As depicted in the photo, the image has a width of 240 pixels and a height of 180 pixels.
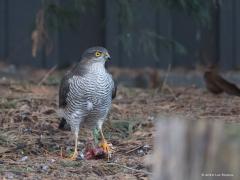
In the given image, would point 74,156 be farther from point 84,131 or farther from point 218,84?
point 218,84

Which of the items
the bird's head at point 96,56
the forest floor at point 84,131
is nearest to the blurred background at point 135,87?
the forest floor at point 84,131

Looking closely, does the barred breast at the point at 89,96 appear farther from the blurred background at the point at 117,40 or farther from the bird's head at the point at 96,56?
the blurred background at the point at 117,40

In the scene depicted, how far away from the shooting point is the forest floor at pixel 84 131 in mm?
5301

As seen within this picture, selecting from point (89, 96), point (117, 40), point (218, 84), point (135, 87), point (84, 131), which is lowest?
point (84, 131)

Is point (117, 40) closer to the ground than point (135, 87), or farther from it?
farther from it

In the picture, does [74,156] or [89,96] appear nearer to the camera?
[74,156]

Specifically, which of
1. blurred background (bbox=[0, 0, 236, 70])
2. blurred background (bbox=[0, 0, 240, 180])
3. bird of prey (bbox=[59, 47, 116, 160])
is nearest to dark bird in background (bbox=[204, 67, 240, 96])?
blurred background (bbox=[0, 0, 240, 180])

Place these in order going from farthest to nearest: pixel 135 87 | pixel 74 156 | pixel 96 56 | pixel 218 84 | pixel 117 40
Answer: pixel 117 40
pixel 135 87
pixel 218 84
pixel 96 56
pixel 74 156

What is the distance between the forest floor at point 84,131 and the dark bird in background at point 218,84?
0.08 meters

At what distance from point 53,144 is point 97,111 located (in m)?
0.49

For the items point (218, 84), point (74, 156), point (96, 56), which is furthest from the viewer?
point (218, 84)

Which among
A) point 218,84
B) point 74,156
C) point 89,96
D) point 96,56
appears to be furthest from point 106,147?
point 218,84

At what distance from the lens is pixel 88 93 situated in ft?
19.6

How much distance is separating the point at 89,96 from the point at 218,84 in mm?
2716
